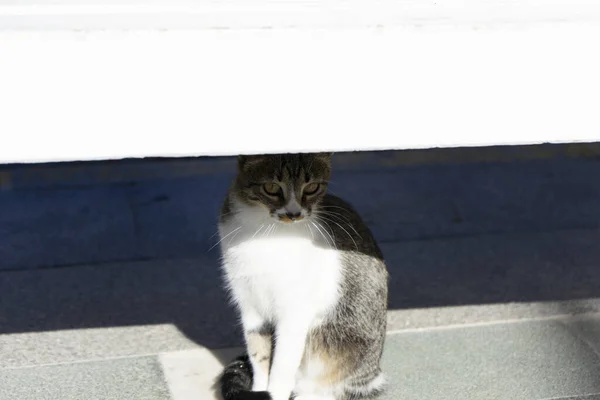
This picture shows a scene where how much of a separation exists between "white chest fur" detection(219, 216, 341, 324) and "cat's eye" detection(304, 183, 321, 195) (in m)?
0.11

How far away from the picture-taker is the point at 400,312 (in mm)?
3754

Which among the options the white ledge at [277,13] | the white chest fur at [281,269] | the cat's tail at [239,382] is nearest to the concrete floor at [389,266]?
the cat's tail at [239,382]

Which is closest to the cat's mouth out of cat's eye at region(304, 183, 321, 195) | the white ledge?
cat's eye at region(304, 183, 321, 195)

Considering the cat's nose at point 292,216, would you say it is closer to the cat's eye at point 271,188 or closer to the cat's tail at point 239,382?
the cat's eye at point 271,188

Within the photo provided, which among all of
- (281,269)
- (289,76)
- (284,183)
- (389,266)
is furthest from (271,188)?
(389,266)

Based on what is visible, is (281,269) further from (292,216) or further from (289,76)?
(289,76)

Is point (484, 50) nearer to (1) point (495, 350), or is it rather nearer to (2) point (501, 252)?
(1) point (495, 350)

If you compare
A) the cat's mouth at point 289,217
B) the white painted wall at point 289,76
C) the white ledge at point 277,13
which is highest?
the white ledge at point 277,13

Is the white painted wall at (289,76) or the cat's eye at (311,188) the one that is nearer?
the white painted wall at (289,76)

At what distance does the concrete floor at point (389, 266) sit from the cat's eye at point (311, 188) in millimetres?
771

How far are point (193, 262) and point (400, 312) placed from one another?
103 centimetres

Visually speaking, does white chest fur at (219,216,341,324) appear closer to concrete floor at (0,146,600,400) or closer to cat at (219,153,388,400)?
cat at (219,153,388,400)

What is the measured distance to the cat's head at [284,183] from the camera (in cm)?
291

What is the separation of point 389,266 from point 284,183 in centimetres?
138
